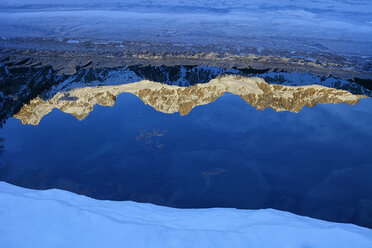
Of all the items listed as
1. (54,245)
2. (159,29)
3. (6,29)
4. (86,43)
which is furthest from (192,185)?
(6,29)

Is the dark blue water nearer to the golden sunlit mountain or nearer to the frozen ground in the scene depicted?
the golden sunlit mountain

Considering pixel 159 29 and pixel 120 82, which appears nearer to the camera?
pixel 120 82

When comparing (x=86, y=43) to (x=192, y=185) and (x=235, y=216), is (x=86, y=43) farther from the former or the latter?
(x=235, y=216)

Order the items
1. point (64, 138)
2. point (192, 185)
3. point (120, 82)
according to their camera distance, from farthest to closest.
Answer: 1. point (120, 82)
2. point (64, 138)
3. point (192, 185)

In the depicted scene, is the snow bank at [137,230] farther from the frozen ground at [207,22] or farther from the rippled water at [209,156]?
the frozen ground at [207,22]

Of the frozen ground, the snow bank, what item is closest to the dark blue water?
the snow bank

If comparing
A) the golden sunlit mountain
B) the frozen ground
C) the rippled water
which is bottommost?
the rippled water

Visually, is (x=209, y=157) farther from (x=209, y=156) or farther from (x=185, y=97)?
(x=185, y=97)

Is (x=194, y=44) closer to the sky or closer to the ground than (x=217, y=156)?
closer to the sky
